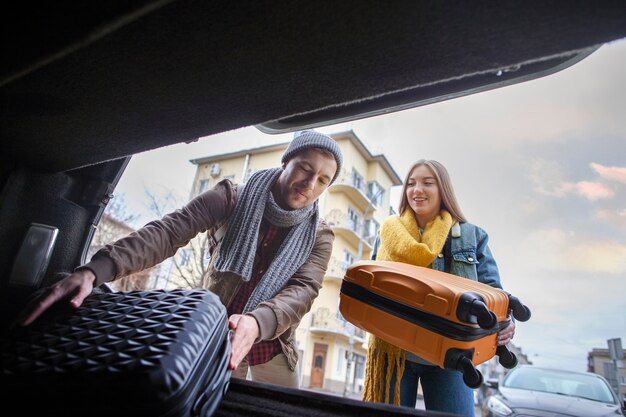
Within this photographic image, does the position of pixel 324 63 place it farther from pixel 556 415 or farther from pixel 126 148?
pixel 556 415

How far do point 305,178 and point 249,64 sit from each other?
93 centimetres

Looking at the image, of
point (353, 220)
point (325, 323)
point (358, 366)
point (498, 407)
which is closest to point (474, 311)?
point (498, 407)

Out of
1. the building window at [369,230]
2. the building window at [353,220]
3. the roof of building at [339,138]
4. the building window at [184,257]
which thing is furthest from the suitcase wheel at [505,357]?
the building window at [369,230]

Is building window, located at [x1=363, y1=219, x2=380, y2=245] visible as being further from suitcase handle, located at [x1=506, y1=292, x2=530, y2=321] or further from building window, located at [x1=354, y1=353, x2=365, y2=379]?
suitcase handle, located at [x1=506, y1=292, x2=530, y2=321]

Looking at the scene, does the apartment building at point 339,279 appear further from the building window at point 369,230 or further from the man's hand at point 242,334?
the man's hand at point 242,334

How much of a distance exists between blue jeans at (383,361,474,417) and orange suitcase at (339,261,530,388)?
0.57 ft

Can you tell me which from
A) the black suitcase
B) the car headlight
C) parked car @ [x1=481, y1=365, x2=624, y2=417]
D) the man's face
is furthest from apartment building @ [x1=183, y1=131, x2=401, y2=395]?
the black suitcase

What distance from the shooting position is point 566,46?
579mm

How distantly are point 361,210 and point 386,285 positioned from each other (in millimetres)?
12806

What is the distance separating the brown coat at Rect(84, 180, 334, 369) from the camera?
122 cm

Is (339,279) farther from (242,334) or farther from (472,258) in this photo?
(242,334)

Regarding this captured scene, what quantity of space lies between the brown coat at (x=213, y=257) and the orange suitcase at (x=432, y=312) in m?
0.23

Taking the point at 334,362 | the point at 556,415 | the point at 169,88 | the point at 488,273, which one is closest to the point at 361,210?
the point at 334,362

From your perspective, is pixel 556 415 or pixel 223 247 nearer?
pixel 223 247
